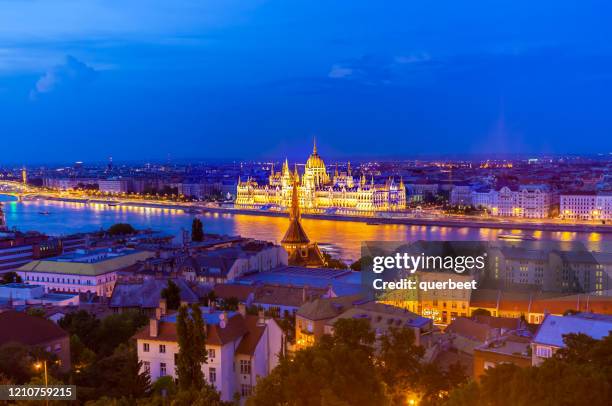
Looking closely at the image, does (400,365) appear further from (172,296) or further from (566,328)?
(172,296)

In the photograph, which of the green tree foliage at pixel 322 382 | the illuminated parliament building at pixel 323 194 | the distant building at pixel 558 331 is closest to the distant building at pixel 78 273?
the green tree foliage at pixel 322 382

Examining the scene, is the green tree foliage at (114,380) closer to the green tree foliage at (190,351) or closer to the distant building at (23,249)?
the green tree foliage at (190,351)

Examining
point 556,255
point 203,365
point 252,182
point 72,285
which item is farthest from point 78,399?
point 252,182

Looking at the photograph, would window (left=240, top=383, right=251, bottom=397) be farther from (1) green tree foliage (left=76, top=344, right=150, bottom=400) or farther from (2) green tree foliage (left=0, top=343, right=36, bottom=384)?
(2) green tree foliage (left=0, top=343, right=36, bottom=384)

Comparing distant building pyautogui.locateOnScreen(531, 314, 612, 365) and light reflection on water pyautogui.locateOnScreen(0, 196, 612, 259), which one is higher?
distant building pyautogui.locateOnScreen(531, 314, 612, 365)

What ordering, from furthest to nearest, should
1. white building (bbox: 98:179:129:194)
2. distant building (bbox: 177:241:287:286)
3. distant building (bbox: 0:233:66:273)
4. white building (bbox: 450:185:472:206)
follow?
white building (bbox: 98:179:129:194) < white building (bbox: 450:185:472:206) < distant building (bbox: 0:233:66:273) < distant building (bbox: 177:241:287:286)

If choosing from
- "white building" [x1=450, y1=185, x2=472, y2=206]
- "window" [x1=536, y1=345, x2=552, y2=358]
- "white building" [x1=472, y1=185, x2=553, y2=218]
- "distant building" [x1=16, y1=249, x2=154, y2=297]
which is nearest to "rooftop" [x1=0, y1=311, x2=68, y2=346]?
"window" [x1=536, y1=345, x2=552, y2=358]
